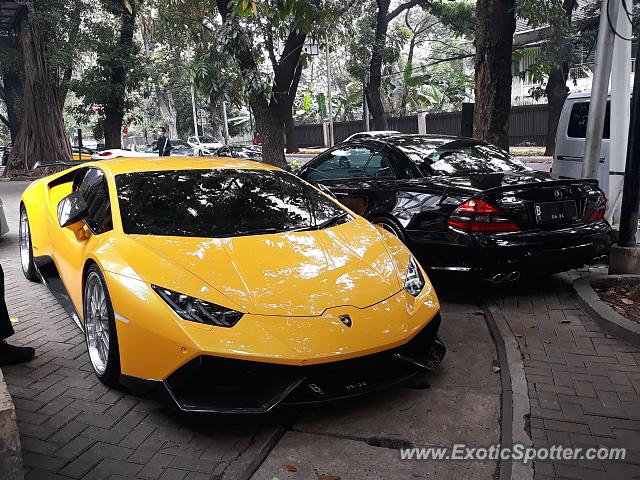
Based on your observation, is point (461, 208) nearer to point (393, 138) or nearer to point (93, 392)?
point (393, 138)

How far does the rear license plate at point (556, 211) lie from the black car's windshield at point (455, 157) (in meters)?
0.87

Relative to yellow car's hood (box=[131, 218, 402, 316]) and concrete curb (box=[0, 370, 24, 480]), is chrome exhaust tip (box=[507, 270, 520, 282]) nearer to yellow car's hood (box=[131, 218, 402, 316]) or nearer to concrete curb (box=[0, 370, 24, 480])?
yellow car's hood (box=[131, 218, 402, 316])

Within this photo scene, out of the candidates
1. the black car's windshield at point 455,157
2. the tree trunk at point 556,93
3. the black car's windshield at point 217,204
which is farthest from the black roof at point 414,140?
the tree trunk at point 556,93

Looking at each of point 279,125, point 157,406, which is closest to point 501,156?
point 157,406

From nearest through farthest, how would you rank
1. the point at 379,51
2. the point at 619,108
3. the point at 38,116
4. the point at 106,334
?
the point at 106,334 < the point at 619,108 < the point at 38,116 < the point at 379,51

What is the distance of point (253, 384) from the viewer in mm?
2939

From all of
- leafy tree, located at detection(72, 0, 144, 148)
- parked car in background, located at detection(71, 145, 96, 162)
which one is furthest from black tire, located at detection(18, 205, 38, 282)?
parked car in background, located at detection(71, 145, 96, 162)

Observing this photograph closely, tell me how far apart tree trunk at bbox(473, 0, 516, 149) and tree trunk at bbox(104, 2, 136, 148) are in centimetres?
1454

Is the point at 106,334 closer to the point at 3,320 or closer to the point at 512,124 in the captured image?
the point at 3,320

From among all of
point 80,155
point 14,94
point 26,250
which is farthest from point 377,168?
point 14,94

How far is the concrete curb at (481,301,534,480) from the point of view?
273 centimetres

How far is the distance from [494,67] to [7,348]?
6.81m

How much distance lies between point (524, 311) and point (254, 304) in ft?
9.07

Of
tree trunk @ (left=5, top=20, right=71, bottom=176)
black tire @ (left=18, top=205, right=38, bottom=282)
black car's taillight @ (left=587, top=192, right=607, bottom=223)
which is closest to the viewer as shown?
black car's taillight @ (left=587, top=192, right=607, bottom=223)
